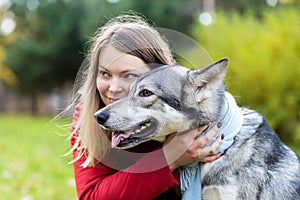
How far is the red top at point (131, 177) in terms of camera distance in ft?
9.44

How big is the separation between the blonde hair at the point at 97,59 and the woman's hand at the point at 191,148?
0.53 m

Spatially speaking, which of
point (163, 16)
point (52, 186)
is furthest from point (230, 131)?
point (163, 16)

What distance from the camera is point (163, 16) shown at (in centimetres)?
2095

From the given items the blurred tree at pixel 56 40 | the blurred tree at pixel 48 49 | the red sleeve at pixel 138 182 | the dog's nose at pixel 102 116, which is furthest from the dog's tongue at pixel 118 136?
the blurred tree at pixel 48 49

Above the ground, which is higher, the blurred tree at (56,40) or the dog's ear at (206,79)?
the dog's ear at (206,79)

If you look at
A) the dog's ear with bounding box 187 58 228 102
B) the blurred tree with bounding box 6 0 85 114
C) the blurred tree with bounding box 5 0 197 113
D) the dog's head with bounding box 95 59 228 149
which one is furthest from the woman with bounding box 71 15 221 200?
the blurred tree with bounding box 6 0 85 114

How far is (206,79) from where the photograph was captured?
282 centimetres

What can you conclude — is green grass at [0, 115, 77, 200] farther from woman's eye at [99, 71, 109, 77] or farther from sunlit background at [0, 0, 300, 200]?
woman's eye at [99, 71, 109, 77]

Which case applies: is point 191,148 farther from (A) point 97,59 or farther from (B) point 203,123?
(A) point 97,59

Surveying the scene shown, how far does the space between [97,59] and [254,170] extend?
4.03ft

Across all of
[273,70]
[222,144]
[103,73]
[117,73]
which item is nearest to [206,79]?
[222,144]

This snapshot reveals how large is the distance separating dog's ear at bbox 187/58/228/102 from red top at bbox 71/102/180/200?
44 centimetres

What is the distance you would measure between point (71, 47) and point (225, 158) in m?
21.0

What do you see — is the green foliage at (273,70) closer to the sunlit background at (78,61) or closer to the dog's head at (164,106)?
the sunlit background at (78,61)
